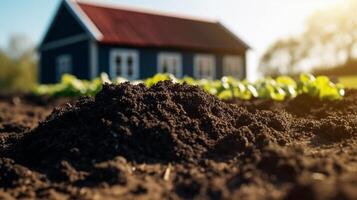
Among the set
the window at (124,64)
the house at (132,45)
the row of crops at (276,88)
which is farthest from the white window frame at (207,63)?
the row of crops at (276,88)

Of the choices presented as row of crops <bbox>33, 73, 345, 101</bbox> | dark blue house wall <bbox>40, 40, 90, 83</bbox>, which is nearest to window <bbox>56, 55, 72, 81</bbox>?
dark blue house wall <bbox>40, 40, 90, 83</bbox>

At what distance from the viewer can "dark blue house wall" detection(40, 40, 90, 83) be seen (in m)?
21.8

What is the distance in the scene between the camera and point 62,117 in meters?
4.88

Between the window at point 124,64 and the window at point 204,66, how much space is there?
3.67 m

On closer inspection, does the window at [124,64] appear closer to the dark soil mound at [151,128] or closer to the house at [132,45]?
the house at [132,45]

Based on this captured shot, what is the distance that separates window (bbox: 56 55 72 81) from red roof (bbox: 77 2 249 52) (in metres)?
2.71

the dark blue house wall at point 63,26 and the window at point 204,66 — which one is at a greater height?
the dark blue house wall at point 63,26

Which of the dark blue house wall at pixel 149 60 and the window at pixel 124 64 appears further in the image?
the window at pixel 124 64

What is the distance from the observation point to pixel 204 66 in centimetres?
2530

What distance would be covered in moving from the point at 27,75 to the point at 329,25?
36105 millimetres

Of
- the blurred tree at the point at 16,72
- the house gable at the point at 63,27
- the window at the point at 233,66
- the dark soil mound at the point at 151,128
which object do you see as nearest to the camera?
the dark soil mound at the point at 151,128

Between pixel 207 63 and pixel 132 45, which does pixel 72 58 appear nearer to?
pixel 132 45

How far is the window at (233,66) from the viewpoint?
26297mm

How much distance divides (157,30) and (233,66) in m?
4.95
